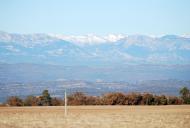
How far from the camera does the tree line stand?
5978 centimetres

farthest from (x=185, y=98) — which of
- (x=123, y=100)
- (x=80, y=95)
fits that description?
(x=80, y=95)

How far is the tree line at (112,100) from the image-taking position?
59781 millimetres

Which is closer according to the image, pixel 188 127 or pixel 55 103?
pixel 188 127

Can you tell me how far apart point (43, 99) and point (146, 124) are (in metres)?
30.1

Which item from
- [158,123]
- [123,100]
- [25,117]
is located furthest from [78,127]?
[123,100]

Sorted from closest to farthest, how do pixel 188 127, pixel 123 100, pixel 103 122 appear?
pixel 188 127, pixel 103 122, pixel 123 100

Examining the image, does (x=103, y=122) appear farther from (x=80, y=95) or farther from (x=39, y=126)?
(x=80, y=95)

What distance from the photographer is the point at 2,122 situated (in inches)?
1388

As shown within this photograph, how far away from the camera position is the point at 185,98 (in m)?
62.5

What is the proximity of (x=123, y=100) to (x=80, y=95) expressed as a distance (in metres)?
5.65

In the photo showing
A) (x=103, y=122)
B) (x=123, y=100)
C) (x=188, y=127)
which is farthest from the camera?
(x=123, y=100)

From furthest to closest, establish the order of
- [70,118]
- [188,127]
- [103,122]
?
1. [70,118]
2. [103,122]
3. [188,127]

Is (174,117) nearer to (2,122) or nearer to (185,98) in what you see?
(2,122)

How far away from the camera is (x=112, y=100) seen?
59562 millimetres
